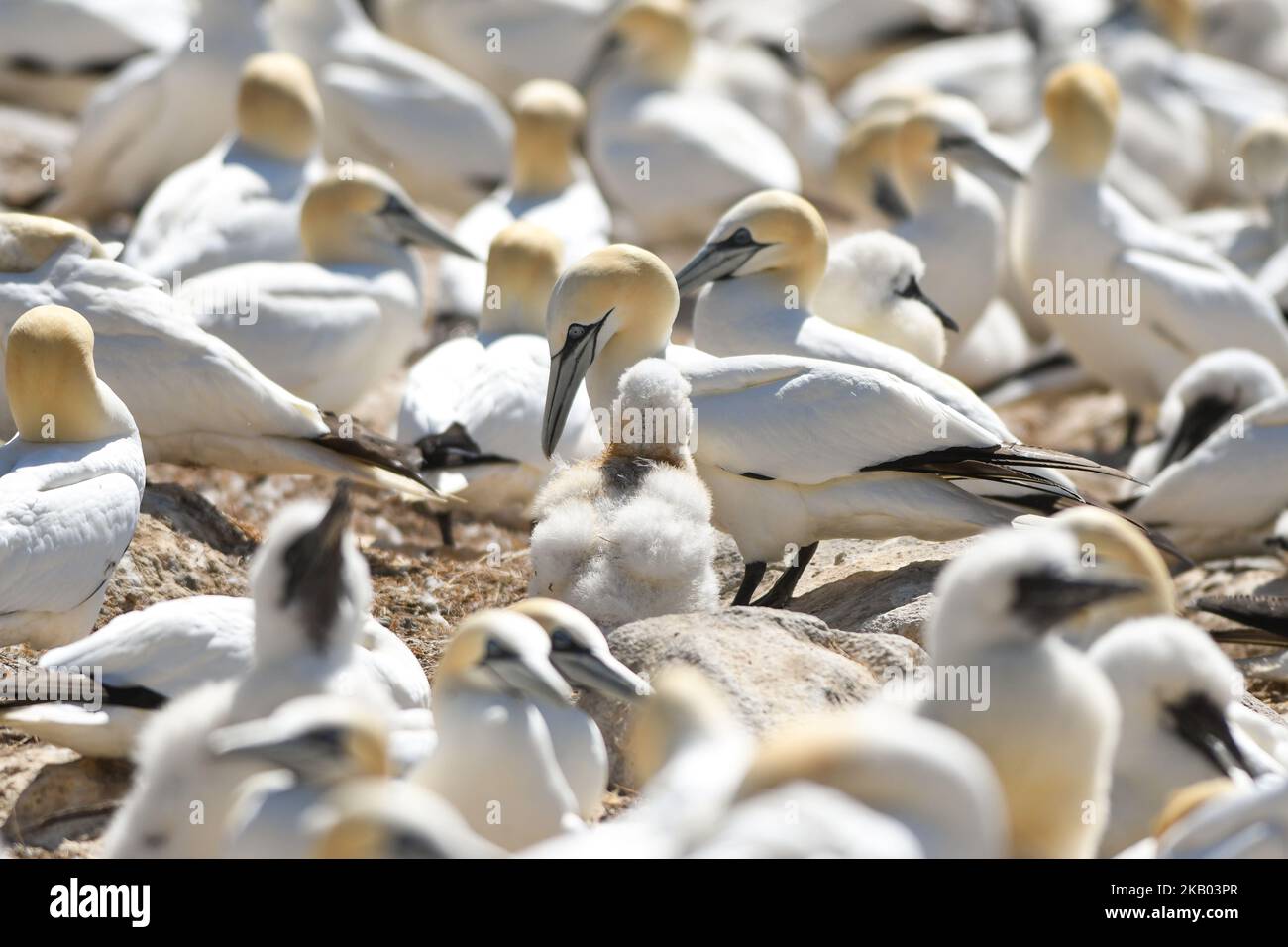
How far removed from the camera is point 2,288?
7.47 meters

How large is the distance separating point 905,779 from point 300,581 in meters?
1.76

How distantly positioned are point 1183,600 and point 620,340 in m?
3.17

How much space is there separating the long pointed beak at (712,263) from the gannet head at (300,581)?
3021 millimetres

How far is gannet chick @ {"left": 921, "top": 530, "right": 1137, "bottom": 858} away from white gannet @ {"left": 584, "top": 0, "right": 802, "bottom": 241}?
8.18 metres

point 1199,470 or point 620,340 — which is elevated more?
point 620,340

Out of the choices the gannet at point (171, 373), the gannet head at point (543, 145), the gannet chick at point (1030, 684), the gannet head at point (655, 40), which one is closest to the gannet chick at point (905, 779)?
the gannet chick at point (1030, 684)

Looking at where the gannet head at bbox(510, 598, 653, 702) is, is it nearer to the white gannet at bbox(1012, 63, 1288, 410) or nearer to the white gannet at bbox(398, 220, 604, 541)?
the white gannet at bbox(398, 220, 604, 541)

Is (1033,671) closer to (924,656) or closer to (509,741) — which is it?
(509,741)

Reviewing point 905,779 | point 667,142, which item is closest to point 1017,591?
point 905,779

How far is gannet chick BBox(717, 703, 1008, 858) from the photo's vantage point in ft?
11.7

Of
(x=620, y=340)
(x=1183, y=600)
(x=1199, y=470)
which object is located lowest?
(x=1183, y=600)

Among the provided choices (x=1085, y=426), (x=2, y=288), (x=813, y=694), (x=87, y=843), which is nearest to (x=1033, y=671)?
(x=813, y=694)

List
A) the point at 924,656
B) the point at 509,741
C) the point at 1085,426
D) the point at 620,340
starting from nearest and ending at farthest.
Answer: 1. the point at 509,741
2. the point at 924,656
3. the point at 620,340
4. the point at 1085,426

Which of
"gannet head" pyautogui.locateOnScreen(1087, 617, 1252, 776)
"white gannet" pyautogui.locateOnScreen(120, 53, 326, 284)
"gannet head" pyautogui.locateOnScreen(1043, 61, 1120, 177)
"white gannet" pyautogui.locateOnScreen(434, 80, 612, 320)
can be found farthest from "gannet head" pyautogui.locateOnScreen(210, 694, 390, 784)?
"gannet head" pyautogui.locateOnScreen(1043, 61, 1120, 177)
